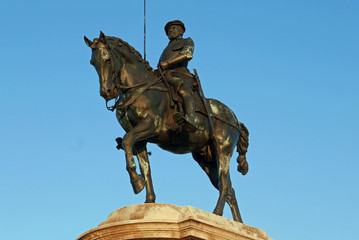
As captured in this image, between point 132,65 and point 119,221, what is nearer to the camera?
point 119,221

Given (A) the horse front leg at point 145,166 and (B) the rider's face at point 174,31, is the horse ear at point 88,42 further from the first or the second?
(B) the rider's face at point 174,31

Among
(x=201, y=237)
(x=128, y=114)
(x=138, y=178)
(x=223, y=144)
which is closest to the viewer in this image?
(x=201, y=237)

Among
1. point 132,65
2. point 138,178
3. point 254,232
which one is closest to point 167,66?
point 132,65

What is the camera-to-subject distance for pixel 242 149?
17.4 m

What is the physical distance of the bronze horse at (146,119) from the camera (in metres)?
14.8

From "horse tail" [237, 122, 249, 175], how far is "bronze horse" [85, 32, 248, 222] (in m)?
0.85

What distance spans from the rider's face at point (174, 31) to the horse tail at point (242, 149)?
252 centimetres

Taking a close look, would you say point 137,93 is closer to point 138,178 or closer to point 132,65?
point 132,65

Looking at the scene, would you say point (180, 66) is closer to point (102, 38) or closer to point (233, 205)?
point (102, 38)

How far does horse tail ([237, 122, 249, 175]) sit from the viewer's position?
57.0ft

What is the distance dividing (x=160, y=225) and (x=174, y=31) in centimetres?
563

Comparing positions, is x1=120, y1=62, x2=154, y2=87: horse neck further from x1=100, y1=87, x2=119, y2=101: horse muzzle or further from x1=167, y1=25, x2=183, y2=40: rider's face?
x1=167, y1=25, x2=183, y2=40: rider's face

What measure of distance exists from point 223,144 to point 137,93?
7.57 feet

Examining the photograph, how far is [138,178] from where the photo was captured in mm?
14148
